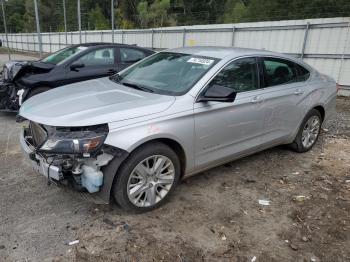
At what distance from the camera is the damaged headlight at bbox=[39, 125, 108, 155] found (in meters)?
3.03

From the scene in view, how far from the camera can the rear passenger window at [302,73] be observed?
511 cm

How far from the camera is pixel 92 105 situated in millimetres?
3414

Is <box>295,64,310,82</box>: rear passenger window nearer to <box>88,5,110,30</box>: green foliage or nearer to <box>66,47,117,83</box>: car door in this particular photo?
Answer: <box>66,47,117,83</box>: car door

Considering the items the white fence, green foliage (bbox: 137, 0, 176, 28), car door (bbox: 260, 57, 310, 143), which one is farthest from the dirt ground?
green foliage (bbox: 137, 0, 176, 28)

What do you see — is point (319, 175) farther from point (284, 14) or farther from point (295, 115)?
point (284, 14)

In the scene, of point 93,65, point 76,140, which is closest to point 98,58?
point 93,65

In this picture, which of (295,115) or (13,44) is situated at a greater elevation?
(295,115)

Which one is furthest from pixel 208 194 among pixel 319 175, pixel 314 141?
pixel 314 141

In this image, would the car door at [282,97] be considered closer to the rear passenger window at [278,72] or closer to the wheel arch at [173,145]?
the rear passenger window at [278,72]

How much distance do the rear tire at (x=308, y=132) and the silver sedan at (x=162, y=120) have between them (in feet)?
0.79

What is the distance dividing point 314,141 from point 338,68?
5.77m

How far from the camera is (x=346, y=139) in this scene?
6.36 meters

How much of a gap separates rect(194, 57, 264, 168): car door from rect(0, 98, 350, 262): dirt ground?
467 millimetres

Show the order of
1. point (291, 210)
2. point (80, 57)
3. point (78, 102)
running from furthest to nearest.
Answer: point (80, 57) → point (291, 210) → point (78, 102)
